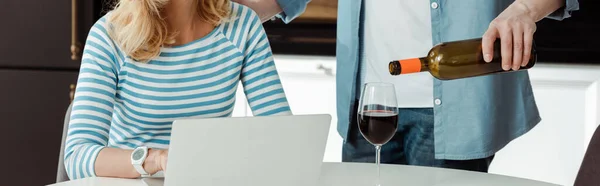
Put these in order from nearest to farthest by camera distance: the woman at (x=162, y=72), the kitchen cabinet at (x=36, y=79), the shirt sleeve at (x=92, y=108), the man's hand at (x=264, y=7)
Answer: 1. the shirt sleeve at (x=92, y=108)
2. the woman at (x=162, y=72)
3. the man's hand at (x=264, y=7)
4. the kitchen cabinet at (x=36, y=79)

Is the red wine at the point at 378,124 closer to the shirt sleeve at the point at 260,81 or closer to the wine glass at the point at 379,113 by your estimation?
A: the wine glass at the point at 379,113

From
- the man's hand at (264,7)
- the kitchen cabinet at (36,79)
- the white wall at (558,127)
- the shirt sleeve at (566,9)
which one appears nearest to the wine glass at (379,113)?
the shirt sleeve at (566,9)

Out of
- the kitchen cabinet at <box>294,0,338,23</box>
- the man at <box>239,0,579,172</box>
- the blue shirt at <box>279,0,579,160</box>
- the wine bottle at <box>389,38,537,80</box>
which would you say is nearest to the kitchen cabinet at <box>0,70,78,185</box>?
the kitchen cabinet at <box>294,0,338,23</box>

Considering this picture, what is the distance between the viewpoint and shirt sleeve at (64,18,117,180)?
58.7 inches

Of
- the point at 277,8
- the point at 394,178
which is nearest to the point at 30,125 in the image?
the point at 277,8

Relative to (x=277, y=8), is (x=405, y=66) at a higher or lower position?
lower

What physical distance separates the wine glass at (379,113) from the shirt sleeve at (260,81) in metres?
0.39

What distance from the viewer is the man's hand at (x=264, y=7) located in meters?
→ 2.05

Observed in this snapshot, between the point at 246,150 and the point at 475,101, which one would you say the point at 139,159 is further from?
the point at 475,101

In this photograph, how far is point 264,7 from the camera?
208 cm

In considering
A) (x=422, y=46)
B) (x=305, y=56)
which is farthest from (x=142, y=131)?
(x=305, y=56)

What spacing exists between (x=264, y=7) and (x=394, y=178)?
0.74 meters

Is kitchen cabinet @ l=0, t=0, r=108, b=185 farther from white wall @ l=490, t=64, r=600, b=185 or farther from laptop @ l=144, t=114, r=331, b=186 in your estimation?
laptop @ l=144, t=114, r=331, b=186

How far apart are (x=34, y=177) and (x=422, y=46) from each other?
205 cm
